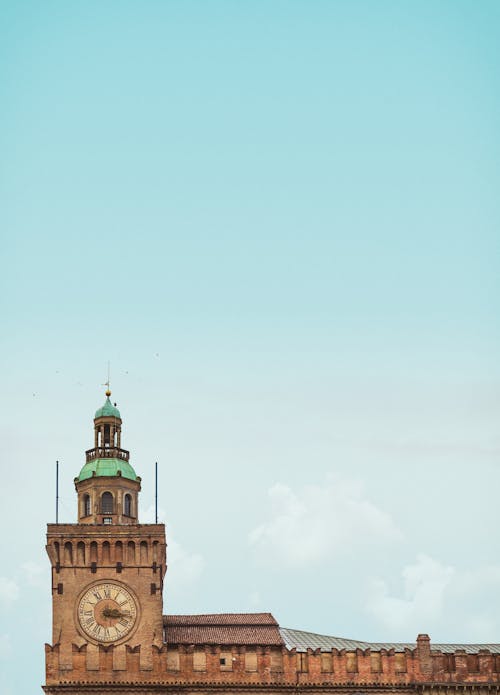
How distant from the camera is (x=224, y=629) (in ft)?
423

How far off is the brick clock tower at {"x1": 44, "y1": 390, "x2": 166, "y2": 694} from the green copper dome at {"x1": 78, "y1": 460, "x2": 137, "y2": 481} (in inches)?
3.0

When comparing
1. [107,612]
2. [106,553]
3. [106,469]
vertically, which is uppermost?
[106,469]

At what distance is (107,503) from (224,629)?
43.6ft

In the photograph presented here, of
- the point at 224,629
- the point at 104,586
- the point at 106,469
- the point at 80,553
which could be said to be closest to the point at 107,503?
the point at 106,469

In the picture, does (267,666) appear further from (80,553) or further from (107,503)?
(107,503)

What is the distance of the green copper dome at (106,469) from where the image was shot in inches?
5207

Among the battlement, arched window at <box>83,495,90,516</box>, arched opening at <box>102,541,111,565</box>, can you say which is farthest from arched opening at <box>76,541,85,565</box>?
the battlement

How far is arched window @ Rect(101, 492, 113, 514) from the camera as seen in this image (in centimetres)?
13188

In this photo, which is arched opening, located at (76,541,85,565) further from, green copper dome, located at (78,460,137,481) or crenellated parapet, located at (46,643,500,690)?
crenellated parapet, located at (46,643,500,690)

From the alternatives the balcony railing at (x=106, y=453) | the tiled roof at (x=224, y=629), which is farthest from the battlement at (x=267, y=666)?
the balcony railing at (x=106, y=453)

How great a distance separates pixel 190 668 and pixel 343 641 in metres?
12.4

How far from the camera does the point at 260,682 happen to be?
125812 millimetres

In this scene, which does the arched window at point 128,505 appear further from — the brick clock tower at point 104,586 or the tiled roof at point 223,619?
the tiled roof at point 223,619

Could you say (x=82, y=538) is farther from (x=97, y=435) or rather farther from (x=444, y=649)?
(x=444, y=649)
